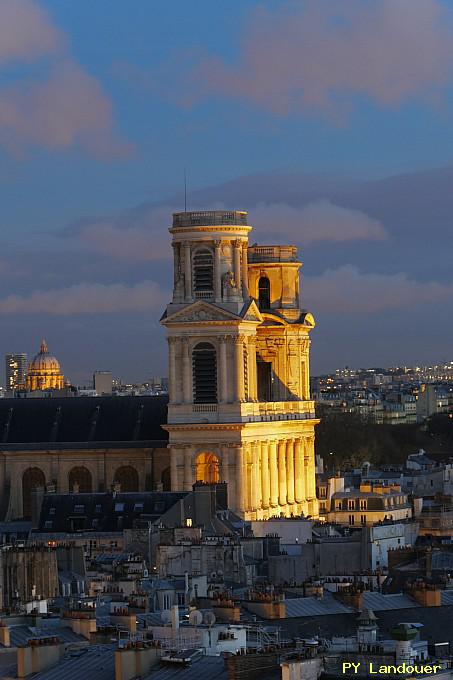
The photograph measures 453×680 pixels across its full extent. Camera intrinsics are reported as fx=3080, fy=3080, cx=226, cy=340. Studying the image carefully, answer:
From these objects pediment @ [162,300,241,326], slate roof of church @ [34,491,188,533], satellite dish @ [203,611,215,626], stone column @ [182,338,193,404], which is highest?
pediment @ [162,300,241,326]

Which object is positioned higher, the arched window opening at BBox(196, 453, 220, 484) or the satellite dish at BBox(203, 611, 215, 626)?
the arched window opening at BBox(196, 453, 220, 484)

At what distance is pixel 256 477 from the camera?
383 feet

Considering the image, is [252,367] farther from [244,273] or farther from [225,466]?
[225,466]

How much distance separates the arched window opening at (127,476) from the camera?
120 m

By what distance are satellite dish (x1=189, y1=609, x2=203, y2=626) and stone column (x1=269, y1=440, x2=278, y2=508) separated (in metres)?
63.9

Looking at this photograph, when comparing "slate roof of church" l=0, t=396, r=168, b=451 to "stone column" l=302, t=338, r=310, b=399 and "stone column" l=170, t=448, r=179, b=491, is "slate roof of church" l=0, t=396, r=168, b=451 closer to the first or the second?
"stone column" l=170, t=448, r=179, b=491

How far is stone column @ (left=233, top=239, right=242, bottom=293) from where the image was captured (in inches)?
4599

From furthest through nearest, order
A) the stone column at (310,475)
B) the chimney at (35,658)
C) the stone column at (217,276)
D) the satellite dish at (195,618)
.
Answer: the stone column at (310,475)
the stone column at (217,276)
the satellite dish at (195,618)
the chimney at (35,658)

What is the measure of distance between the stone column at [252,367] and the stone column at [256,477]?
1975 mm

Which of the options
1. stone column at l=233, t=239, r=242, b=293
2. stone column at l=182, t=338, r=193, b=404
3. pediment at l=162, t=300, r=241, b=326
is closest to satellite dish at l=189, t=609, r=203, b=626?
pediment at l=162, t=300, r=241, b=326

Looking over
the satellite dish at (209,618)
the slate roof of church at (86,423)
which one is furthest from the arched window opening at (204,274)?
the satellite dish at (209,618)

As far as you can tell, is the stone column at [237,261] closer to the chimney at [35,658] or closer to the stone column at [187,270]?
the stone column at [187,270]

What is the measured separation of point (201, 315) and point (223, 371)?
233 centimetres

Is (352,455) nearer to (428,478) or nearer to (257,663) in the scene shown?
(428,478)
